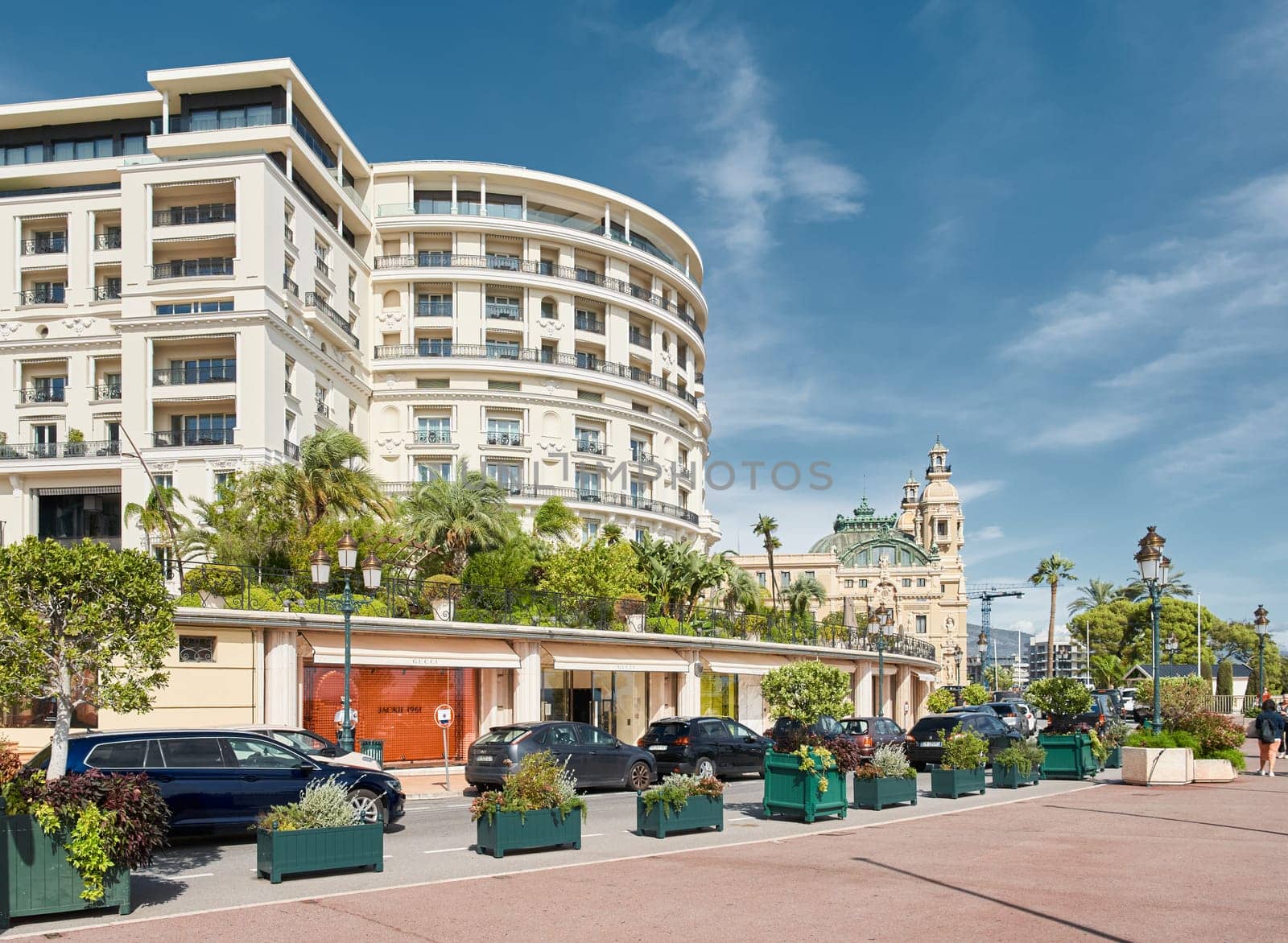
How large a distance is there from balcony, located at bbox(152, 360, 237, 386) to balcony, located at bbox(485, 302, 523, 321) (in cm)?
1689

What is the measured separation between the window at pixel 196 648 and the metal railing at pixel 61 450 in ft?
101

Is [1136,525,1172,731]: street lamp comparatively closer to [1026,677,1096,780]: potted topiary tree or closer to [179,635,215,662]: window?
[1026,677,1096,780]: potted topiary tree

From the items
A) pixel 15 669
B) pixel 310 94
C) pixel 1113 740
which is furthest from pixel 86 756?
pixel 310 94

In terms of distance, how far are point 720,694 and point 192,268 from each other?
31096 mm

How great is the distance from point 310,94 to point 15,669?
48517 millimetres

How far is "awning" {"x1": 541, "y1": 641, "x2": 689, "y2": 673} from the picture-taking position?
31609 mm

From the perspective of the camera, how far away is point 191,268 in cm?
5134

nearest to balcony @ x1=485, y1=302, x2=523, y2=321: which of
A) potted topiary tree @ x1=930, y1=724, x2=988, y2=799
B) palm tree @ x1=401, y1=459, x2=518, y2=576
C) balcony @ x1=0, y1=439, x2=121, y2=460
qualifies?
balcony @ x1=0, y1=439, x2=121, y2=460

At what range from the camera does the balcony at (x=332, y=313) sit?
175ft

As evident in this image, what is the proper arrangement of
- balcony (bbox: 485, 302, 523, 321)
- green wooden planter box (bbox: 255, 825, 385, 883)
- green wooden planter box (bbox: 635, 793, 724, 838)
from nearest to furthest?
green wooden planter box (bbox: 255, 825, 385, 883), green wooden planter box (bbox: 635, 793, 724, 838), balcony (bbox: 485, 302, 523, 321)

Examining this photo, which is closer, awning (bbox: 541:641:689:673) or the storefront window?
awning (bbox: 541:641:689:673)

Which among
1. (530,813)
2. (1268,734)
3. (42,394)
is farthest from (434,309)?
(530,813)

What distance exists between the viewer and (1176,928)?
9.28 metres

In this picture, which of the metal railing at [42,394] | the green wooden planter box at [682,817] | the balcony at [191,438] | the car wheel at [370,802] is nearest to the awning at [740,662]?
the green wooden planter box at [682,817]
